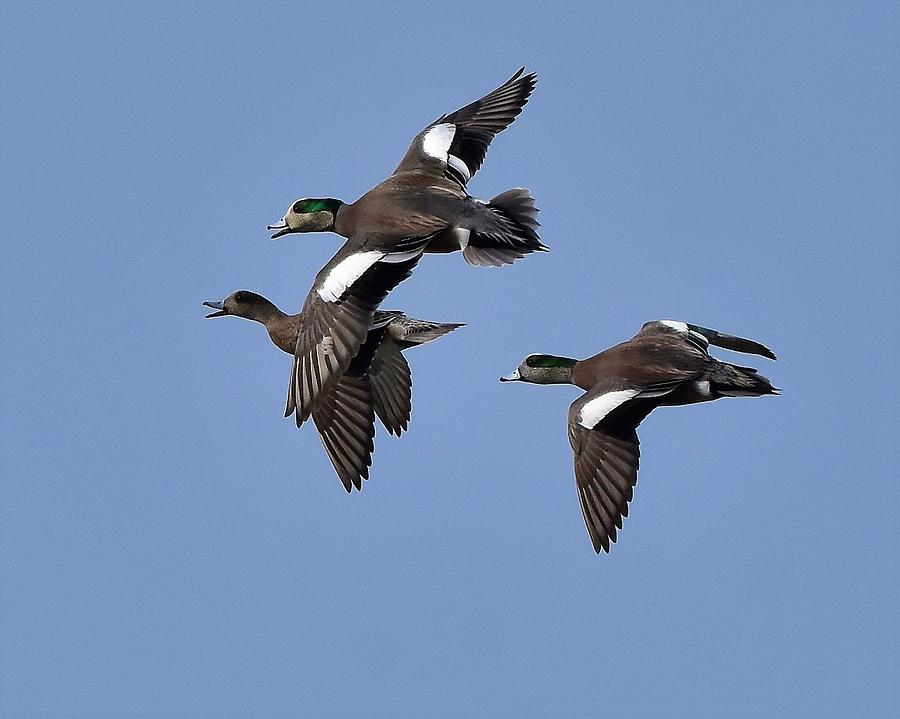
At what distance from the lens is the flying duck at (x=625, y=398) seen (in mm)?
9586

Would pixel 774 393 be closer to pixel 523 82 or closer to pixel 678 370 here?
pixel 678 370

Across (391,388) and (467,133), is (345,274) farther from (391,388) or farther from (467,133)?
(467,133)

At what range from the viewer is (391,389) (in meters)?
10.7

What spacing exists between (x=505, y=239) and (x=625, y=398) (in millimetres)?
1109

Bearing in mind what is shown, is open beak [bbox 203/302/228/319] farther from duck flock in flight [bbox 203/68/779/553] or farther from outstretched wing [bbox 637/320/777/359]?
outstretched wing [bbox 637/320/777/359]

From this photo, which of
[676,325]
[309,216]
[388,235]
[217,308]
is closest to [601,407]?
[676,325]

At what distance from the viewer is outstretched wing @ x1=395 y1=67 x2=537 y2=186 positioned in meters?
10.7

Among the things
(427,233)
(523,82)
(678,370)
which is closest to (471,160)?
(523,82)

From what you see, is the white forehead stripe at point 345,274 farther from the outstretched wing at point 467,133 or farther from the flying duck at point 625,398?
the flying duck at point 625,398

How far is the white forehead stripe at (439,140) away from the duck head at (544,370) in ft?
4.50

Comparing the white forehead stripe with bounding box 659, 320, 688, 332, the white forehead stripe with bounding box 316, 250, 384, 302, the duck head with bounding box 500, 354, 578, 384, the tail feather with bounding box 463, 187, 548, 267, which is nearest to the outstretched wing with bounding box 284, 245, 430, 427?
the white forehead stripe with bounding box 316, 250, 384, 302

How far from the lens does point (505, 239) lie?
384 inches

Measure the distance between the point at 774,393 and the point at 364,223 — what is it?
8.30 feet

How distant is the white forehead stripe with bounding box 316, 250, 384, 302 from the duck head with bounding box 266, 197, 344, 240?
1.08 m
